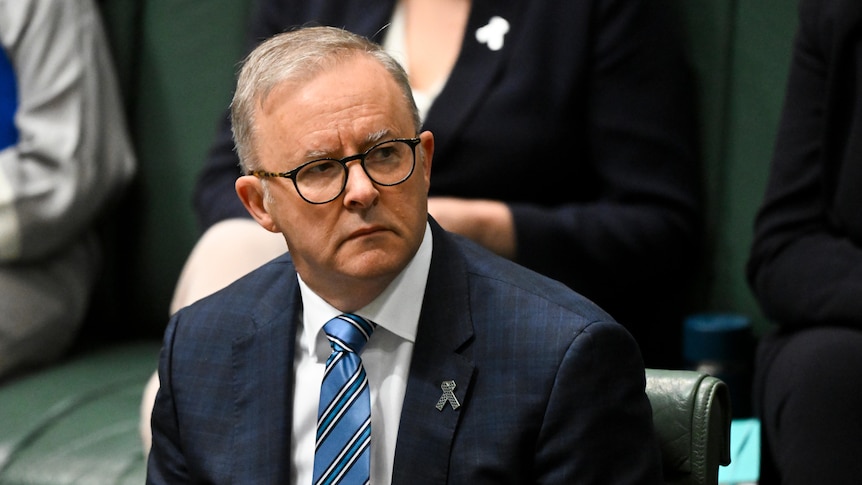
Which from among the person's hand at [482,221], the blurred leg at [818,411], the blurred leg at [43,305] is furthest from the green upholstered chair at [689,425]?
the blurred leg at [43,305]

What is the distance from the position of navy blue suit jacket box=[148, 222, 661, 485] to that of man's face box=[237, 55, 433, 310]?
0.12 metres

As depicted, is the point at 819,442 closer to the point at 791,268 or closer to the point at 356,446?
the point at 791,268

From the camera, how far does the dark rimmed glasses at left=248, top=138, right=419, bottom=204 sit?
1.46 metres

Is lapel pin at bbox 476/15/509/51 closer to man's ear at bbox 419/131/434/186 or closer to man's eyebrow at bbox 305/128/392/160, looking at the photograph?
man's ear at bbox 419/131/434/186

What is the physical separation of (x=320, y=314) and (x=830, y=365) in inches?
29.4

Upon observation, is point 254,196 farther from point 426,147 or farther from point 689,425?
point 689,425

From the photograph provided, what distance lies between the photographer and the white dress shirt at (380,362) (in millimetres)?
1535

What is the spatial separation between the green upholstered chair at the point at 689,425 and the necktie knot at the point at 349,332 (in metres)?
0.37

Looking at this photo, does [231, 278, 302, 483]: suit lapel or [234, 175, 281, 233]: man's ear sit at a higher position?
[234, 175, 281, 233]: man's ear

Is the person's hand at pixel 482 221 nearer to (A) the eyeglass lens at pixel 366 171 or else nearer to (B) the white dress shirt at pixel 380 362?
A: (B) the white dress shirt at pixel 380 362

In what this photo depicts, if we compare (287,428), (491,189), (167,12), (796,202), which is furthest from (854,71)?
(167,12)

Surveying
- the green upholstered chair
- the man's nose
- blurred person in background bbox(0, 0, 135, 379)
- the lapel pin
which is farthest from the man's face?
blurred person in background bbox(0, 0, 135, 379)

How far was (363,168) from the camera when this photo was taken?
1.46 m

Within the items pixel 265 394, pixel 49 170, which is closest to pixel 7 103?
pixel 49 170
